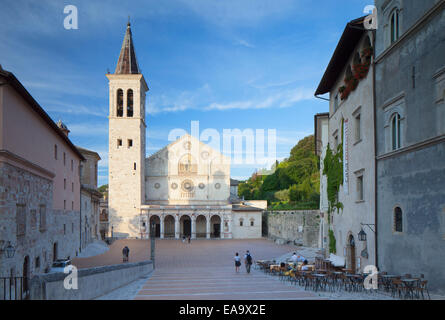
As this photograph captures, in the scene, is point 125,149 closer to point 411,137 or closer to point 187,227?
point 187,227

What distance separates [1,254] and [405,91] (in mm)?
14373

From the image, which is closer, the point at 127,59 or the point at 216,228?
the point at 127,59

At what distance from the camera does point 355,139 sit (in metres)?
17.6

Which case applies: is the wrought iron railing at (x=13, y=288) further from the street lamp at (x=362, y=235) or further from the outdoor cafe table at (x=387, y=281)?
the street lamp at (x=362, y=235)

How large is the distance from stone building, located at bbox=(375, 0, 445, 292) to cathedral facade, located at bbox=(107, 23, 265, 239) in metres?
41.3

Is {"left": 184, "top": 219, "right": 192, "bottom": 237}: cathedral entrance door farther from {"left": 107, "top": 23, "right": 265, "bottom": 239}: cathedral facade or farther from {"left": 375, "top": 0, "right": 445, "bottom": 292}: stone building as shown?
{"left": 375, "top": 0, "right": 445, "bottom": 292}: stone building

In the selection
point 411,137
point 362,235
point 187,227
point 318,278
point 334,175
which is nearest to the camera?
point 411,137

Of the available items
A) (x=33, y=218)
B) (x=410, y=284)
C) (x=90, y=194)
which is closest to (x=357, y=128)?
(x=410, y=284)

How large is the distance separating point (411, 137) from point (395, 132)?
4.30 feet

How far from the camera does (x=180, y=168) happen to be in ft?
193

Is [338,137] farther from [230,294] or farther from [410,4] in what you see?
[230,294]

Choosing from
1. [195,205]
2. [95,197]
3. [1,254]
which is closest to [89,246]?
[95,197]

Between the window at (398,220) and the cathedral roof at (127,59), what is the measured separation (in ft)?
159

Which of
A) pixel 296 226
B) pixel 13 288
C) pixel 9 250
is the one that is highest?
pixel 9 250
